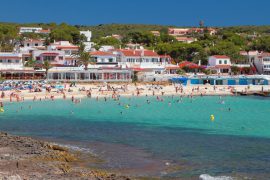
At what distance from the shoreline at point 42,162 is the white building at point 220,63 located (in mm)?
52493

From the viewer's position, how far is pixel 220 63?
75.9m

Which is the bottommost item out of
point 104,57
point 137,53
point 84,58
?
point 84,58

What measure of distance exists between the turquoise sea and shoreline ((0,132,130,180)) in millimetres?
1280

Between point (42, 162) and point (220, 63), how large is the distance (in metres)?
59.3

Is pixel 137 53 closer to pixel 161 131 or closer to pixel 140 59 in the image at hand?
pixel 140 59

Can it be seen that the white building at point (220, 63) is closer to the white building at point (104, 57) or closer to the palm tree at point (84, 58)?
the white building at point (104, 57)

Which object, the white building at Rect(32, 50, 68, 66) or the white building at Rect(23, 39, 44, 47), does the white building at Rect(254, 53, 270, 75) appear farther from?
the white building at Rect(23, 39, 44, 47)

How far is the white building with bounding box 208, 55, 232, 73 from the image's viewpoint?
7481 centimetres

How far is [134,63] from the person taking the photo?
71375 mm

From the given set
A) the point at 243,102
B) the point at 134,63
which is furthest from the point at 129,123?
the point at 134,63

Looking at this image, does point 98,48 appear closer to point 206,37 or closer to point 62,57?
point 62,57

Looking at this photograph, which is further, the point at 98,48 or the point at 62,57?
the point at 98,48

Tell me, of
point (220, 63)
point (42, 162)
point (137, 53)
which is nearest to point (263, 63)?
point (220, 63)

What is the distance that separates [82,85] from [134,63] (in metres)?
12.8
